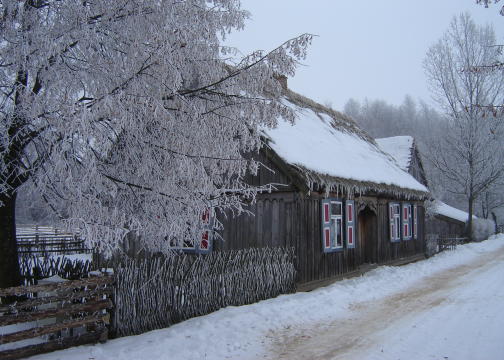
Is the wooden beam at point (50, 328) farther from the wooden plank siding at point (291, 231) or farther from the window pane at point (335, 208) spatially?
the window pane at point (335, 208)

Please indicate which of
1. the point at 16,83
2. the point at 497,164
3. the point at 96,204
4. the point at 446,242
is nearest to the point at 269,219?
the point at 96,204

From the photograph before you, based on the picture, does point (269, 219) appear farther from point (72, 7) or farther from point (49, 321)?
point (72, 7)

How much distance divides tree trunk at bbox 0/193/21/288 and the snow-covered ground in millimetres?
1677

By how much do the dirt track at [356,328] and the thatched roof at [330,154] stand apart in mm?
3402

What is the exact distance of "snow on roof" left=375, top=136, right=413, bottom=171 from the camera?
28891mm

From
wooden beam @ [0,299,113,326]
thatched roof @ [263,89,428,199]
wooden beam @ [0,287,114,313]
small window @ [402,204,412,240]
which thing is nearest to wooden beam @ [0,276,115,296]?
wooden beam @ [0,287,114,313]

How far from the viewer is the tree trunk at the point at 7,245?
22.2 ft

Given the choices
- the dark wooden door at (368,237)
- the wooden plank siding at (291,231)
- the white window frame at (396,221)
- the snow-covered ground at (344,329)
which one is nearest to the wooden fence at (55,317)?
the snow-covered ground at (344,329)

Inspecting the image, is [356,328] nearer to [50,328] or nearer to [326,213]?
[50,328]

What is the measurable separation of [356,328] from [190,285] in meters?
3.26

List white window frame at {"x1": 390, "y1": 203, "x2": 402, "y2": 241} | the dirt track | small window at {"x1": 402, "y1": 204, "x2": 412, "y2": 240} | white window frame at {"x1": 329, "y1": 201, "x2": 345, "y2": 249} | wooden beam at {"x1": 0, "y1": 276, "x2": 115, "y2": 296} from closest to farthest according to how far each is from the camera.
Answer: wooden beam at {"x1": 0, "y1": 276, "x2": 115, "y2": 296} < the dirt track < white window frame at {"x1": 329, "y1": 201, "x2": 345, "y2": 249} < white window frame at {"x1": 390, "y1": 203, "x2": 402, "y2": 241} < small window at {"x1": 402, "y1": 204, "x2": 412, "y2": 240}

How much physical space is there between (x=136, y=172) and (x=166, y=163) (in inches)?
22.0

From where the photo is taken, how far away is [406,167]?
28.3 meters

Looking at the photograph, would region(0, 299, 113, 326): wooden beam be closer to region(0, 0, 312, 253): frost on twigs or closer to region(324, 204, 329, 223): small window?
region(0, 0, 312, 253): frost on twigs
